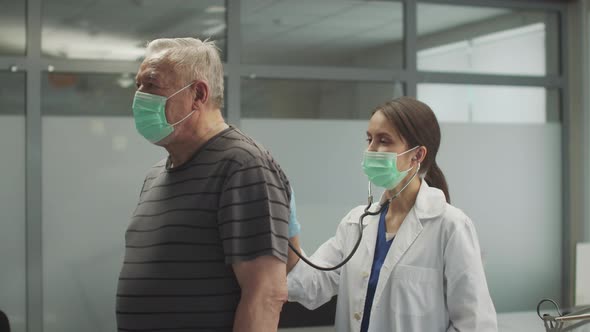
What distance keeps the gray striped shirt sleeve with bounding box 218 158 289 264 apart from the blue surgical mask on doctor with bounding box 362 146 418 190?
0.59 meters


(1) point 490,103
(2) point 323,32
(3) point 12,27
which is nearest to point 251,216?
(3) point 12,27

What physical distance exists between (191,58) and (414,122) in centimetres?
71

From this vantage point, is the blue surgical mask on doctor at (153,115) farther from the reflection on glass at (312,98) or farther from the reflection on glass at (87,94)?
the reflection on glass at (312,98)

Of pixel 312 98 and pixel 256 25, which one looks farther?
pixel 312 98

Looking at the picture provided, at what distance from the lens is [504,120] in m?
4.57

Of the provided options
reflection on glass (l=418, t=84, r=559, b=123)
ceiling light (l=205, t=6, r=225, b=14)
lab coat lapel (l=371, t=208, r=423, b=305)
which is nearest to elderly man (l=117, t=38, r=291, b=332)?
lab coat lapel (l=371, t=208, r=423, b=305)

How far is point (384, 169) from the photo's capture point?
6.23 ft

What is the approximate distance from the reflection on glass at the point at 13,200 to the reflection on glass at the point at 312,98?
1228 mm

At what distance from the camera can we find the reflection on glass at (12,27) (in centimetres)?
356

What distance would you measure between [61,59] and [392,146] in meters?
2.36

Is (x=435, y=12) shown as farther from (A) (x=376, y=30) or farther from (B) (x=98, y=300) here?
(B) (x=98, y=300)

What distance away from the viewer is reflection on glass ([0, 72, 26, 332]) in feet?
11.8

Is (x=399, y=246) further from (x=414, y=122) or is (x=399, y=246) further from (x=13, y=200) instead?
(x=13, y=200)

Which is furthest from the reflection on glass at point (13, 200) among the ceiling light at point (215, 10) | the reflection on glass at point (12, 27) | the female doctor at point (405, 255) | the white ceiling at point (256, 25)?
the female doctor at point (405, 255)
